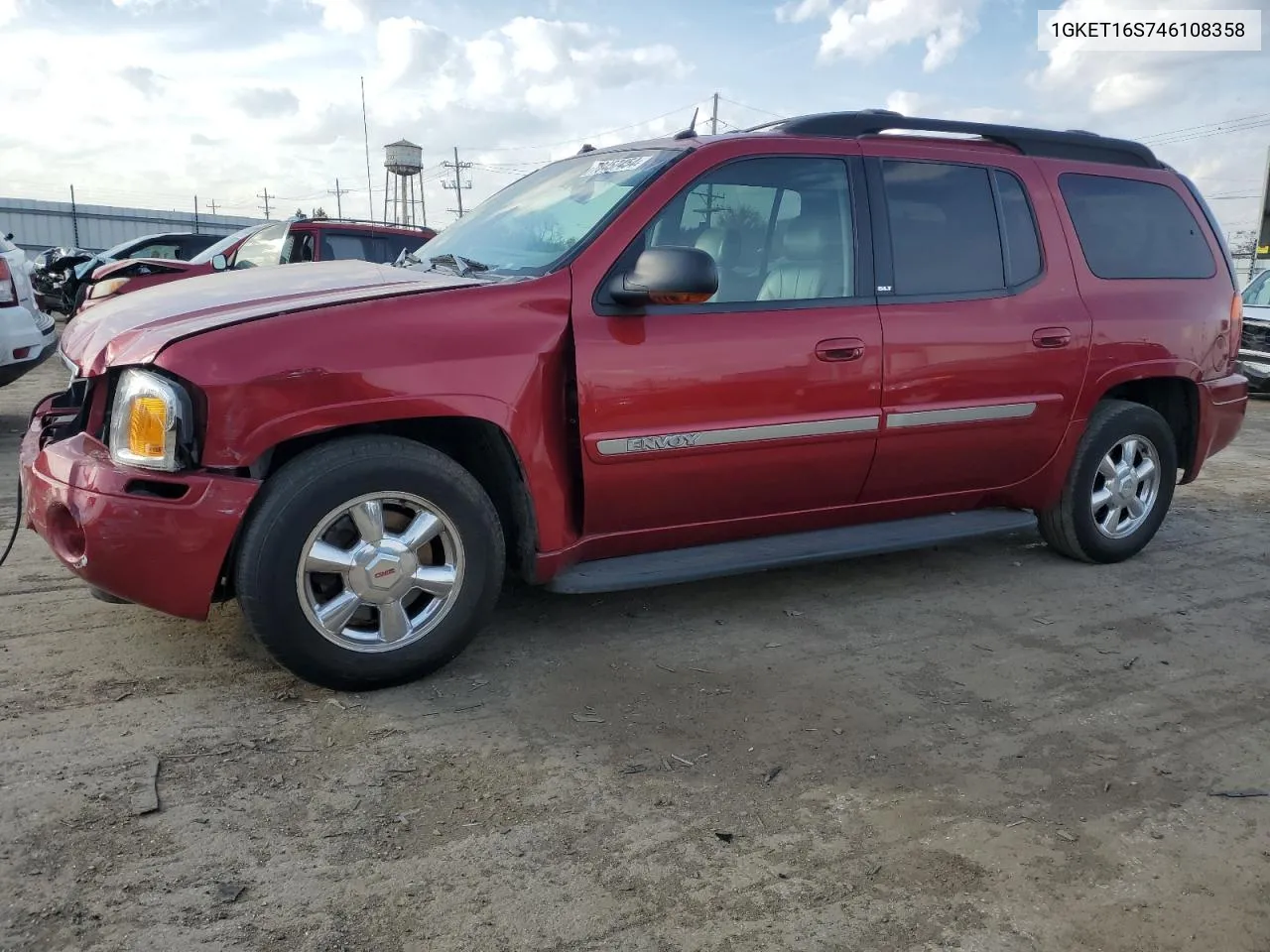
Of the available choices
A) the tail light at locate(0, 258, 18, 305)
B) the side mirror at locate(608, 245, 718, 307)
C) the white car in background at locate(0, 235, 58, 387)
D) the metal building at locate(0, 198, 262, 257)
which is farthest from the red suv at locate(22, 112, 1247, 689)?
the metal building at locate(0, 198, 262, 257)

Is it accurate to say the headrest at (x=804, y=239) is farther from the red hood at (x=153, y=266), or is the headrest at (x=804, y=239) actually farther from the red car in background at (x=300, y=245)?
the red hood at (x=153, y=266)

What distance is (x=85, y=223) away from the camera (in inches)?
1296

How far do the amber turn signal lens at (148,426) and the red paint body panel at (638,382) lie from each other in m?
0.10

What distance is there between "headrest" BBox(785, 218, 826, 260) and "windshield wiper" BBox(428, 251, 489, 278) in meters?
1.12

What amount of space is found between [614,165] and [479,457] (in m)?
1.30

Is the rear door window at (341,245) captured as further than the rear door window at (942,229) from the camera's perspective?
Yes

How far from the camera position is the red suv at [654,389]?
9.40 ft

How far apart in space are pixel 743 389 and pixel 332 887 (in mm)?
2054

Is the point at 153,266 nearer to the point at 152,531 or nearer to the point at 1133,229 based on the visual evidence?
the point at 152,531

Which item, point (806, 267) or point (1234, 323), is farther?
point (1234, 323)

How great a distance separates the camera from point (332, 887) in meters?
2.16

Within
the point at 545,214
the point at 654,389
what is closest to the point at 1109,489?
the point at 654,389

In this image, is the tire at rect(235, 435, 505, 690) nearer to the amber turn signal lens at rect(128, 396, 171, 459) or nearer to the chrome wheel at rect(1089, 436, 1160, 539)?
the amber turn signal lens at rect(128, 396, 171, 459)

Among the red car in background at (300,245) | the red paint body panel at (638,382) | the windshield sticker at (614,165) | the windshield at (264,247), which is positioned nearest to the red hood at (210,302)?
the red paint body panel at (638,382)
